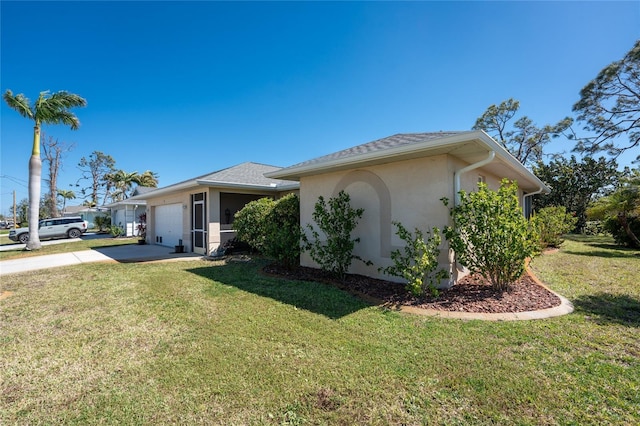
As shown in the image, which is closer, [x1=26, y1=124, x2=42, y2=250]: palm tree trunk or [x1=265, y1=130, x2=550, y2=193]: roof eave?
[x1=265, y1=130, x2=550, y2=193]: roof eave

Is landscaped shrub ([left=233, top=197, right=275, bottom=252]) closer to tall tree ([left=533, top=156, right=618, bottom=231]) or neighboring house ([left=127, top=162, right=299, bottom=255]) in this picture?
neighboring house ([left=127, top=162, right=299, bottom=255])

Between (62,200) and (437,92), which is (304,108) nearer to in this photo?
(437,92)

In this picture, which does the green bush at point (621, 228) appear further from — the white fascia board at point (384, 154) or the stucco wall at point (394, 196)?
the white fascia board at point (384, 154)

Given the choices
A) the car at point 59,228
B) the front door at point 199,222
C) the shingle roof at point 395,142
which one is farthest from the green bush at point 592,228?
the car at point 59,228

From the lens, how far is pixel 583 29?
883cm

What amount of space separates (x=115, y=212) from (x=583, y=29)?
35263 millimetres

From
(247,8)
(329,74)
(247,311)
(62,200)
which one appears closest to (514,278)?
(247,311)

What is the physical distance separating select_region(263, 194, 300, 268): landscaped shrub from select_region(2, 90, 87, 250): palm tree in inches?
526

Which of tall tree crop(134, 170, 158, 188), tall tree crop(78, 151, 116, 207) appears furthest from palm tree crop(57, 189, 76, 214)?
tall tree crop(134, 170, 158, 188)

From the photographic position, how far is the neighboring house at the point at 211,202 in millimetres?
11070

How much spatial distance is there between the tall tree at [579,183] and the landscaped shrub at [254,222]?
23124mm

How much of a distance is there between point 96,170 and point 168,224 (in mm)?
41569

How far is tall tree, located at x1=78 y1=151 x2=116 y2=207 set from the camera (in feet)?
144

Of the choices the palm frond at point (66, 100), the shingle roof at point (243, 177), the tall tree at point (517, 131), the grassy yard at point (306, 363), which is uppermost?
the tall tree at point (517, 131)
